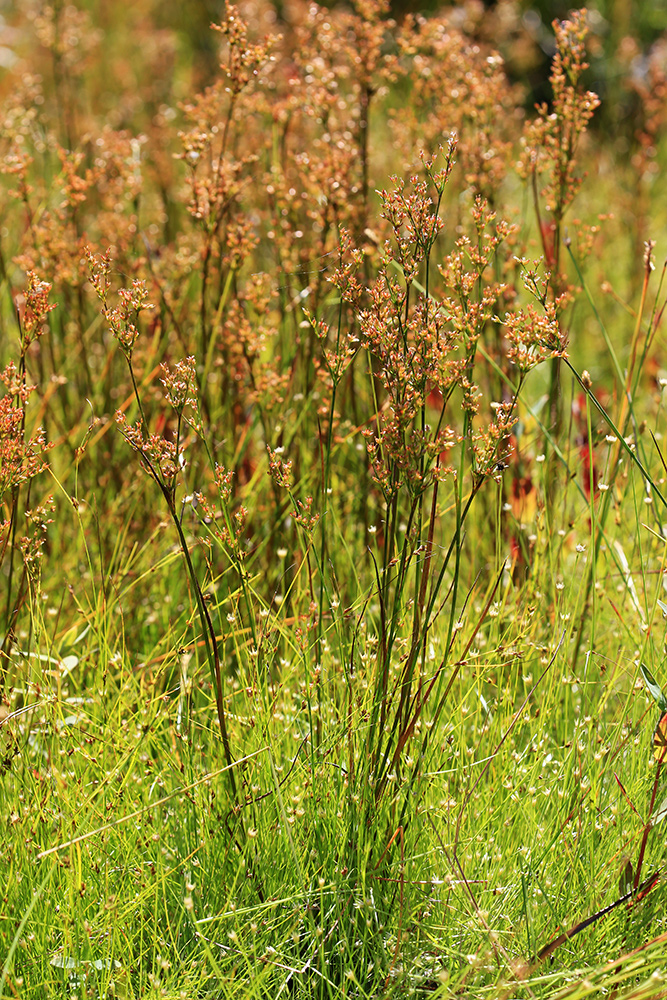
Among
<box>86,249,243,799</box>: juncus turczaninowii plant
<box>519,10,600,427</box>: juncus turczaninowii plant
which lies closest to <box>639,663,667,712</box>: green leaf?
<box>86,249,243,799</box>: juncus turczaninowii plant

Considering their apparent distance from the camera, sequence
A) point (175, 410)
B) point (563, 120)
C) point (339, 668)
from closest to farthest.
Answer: point (175, 410) < point (339, 668) < point (563, 120)

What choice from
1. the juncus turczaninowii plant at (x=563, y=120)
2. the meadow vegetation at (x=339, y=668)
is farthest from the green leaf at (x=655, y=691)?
the juncus turczaninowii plant at (x=563, y=120)

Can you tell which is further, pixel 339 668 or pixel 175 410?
pixel 339 668

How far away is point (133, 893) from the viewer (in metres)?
1.72

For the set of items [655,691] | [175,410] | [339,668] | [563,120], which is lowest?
[339,668]

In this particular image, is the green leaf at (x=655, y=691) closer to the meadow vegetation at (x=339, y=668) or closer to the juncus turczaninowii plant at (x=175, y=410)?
the meadow vegetation at (x=339, y=668)

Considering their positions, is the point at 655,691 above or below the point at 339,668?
above

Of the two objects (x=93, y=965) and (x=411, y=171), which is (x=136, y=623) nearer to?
(x=93, y=965)

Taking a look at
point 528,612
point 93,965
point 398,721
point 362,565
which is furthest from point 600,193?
point 93,965

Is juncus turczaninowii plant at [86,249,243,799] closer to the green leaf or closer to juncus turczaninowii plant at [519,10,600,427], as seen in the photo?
the green leaf

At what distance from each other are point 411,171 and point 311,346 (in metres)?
0.53

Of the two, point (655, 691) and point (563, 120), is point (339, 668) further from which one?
point (563, 120)

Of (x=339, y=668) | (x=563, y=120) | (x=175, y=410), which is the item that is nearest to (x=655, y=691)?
(x=339, y=668)

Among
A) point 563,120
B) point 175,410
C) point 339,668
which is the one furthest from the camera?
point 563,120
